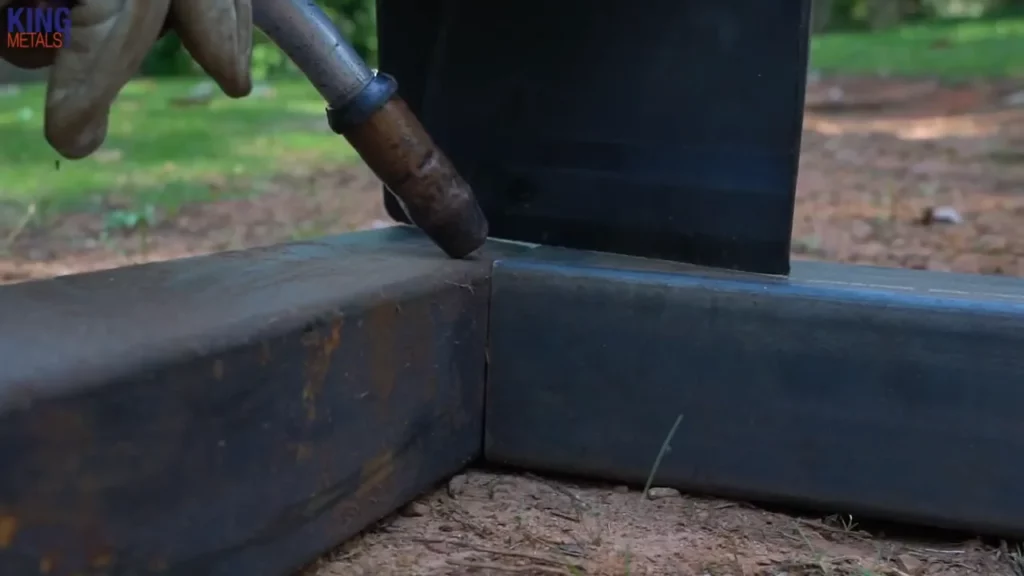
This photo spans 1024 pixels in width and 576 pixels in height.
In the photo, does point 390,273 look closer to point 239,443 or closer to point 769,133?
point 239,443

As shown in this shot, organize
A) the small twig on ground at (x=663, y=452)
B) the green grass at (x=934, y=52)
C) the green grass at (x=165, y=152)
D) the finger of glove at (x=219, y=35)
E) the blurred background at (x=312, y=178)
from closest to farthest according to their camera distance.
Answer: the finger of glove at (x=219, y=35) → the small twig on ground at (x=663, y=452) → the blurred background at (x=312, y=178) → the green grass at (x=165, y=152) → the green grass at (x=934, y=52)

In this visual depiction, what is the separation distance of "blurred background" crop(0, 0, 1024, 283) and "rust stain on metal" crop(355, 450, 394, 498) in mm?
1176

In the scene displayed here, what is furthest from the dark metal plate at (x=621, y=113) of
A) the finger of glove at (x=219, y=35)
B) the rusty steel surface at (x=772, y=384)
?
the finger of glove at (x=219, y=35)

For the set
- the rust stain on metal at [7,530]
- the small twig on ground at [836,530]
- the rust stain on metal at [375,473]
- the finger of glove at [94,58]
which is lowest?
the small twig on ground at [836,530]

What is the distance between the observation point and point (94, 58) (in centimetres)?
68

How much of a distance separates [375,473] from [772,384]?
1.30ft

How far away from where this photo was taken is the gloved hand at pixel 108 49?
679 millimetres

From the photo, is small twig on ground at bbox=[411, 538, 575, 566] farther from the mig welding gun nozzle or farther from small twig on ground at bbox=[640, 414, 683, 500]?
the mig welding gun nozzle

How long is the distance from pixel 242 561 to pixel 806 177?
363cm

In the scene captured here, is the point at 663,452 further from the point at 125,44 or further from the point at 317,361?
the point at 125,44

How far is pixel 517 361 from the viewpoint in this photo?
3.77 feet

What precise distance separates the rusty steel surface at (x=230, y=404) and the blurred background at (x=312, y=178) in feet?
3.70

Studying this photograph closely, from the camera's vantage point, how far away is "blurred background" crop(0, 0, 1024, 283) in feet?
7.91

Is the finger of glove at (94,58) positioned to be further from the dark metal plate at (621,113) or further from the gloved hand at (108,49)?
the dark metal plate at (621,113)
